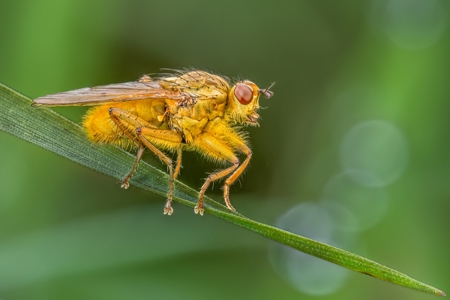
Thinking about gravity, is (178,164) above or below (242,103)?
below

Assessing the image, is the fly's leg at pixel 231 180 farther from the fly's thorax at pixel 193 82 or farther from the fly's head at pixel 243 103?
the fly's thorax at pixel 193 82

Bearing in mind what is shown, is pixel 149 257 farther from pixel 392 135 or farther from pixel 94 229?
pixel 392 135

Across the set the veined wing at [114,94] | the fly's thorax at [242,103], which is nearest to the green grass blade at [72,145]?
the veined wing at [114,94]

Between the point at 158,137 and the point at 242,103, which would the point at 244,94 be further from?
the point at 158,137

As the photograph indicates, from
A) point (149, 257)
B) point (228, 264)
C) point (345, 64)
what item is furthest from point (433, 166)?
point (149, 257)

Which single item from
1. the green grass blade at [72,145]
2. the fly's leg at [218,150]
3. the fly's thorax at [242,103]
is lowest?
the green grass blade at [72,145]

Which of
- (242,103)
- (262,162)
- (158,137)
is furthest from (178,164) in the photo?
(262,162)

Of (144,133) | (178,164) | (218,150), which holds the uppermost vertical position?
(218,150)
